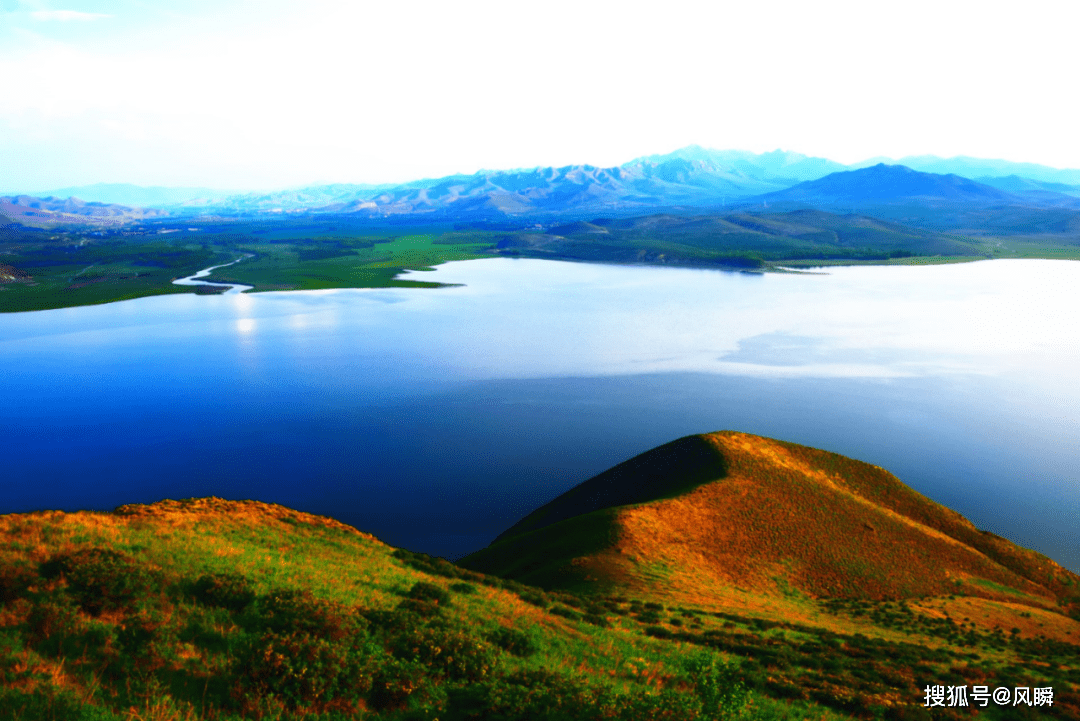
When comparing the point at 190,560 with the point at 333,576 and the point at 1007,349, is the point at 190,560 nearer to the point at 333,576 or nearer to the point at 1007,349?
the point at 333,576

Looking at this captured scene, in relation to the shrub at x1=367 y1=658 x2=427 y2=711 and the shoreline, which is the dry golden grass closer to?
the shrub at x1=367 y1=658 x2=427 y2=711

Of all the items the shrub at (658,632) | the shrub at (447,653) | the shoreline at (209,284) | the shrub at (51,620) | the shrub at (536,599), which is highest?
the shoreline at (209,284)

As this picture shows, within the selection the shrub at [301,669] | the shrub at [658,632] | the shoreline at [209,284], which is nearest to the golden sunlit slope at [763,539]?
the shrub at [658,632]

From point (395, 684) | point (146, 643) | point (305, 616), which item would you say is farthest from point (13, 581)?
point (395, 684)

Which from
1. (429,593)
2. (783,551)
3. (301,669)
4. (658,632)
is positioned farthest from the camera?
(783,551)

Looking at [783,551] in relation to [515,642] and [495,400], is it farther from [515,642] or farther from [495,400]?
[495,400]

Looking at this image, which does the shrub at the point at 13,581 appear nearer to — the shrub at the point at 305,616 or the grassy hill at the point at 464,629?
the grassy hill at the point at 464,629
